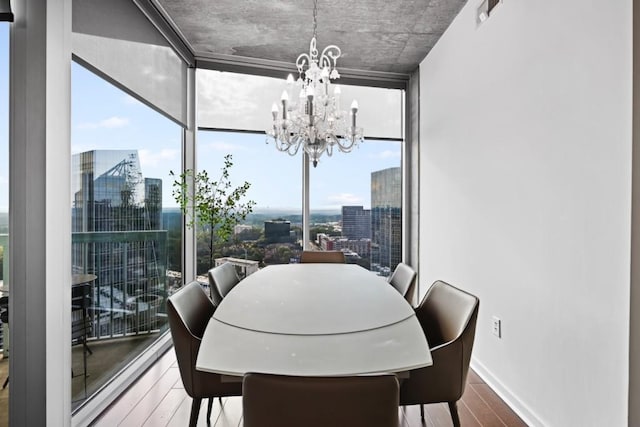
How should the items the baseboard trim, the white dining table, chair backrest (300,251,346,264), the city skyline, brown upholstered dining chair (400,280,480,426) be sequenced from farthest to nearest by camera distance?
chair backrest (300,251,346,264), the city skyline, the baseboard trim, brown upholstered dining chair (400,280,480,426), the white dining table

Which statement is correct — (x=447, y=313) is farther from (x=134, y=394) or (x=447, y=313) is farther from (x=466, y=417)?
(x=134, y=394)

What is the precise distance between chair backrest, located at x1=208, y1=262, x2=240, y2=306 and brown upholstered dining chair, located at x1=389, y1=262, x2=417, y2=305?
4.06 feet

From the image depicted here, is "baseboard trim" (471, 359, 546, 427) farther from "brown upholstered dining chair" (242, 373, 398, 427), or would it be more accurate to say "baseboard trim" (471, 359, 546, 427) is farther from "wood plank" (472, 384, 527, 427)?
"brown upholstered dining chair" (242, 373, 398, 427)

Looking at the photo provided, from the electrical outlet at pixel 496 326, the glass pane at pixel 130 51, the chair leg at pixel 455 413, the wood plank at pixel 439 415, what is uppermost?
the glass pane at pixel 130 51

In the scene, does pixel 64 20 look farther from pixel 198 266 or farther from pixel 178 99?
pixel 198 266

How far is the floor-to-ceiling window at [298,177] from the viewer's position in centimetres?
376

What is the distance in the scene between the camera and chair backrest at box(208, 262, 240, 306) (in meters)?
2.24

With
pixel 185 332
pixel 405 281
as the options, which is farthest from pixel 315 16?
pixel 185 332

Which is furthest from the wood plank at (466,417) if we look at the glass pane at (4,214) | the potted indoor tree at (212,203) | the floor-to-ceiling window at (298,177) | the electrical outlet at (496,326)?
the potted indoor tree at (212,203)

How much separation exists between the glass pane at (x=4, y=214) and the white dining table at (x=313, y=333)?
0.99 metres

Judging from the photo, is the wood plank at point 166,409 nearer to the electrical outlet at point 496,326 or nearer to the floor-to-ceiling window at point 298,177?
the floor-to-ceiling window at point 298,177

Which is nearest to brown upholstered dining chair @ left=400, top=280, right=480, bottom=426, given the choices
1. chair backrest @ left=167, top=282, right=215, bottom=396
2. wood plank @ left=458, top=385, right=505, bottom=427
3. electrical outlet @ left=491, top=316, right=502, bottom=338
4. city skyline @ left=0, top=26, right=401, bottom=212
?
wood plank @ left=458, top=385, right=505, bottom=427

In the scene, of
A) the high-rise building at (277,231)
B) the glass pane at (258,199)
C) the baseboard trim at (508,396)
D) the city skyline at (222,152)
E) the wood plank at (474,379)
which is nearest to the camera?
the baseboard trim at (508,396)

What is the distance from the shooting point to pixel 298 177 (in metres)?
4.07
